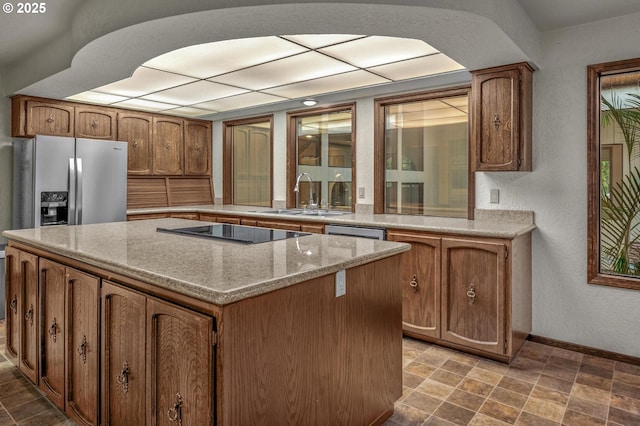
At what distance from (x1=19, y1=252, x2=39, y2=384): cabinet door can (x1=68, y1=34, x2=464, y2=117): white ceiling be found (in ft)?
5.77

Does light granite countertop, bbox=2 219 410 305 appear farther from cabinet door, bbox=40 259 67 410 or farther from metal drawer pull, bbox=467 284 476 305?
metal drawer pull, bbox=467 284 476 305

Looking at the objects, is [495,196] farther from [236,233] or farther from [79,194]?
[79,194]

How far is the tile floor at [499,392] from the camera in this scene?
2.14 meters

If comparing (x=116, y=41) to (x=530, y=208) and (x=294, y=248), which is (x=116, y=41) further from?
(x=530, y=208)

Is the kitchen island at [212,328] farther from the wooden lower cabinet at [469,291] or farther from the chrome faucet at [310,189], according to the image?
the chrome faucet at [310,189]

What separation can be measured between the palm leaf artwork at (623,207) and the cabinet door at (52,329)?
139 inches

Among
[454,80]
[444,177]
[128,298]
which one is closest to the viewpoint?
[128,298]

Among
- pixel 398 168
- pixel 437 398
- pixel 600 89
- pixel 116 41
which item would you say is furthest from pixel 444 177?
pixel 116 41

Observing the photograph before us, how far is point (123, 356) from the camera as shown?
1.69m

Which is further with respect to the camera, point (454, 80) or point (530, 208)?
point (454, 80)

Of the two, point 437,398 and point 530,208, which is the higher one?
point 530,208

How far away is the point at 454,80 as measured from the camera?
3.57m

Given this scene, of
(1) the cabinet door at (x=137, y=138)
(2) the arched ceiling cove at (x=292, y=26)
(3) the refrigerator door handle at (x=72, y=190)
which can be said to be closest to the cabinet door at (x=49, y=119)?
(3) the refrigerator door handle at (x=72, y=190)

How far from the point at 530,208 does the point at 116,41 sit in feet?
10.4
